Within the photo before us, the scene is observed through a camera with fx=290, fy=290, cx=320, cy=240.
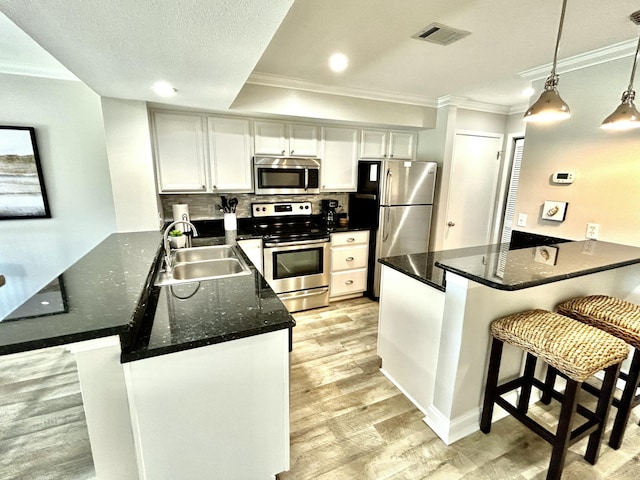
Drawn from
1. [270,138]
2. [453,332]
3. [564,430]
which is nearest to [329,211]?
[270,138]

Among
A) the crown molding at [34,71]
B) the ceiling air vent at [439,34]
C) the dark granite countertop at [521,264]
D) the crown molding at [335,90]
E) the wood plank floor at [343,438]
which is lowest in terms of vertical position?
the wood plank floor at [343,438]

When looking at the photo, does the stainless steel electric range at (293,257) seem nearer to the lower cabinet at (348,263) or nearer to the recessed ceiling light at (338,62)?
the lower cabinet at (348,263)

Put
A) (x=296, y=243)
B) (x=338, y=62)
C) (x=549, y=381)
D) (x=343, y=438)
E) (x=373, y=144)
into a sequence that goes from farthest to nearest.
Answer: (x=373, y=144) < (x=296, y=243) < (x=338, y=62) < (x=549, y=381) < (x=343, y=438)

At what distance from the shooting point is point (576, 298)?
1883 millimetres

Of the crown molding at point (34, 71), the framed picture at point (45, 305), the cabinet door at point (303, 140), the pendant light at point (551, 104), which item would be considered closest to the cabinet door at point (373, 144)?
the cabinet door at point (303, 140)

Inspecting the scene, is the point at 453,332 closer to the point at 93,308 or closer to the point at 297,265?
the point at 93,308

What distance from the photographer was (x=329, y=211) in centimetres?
374

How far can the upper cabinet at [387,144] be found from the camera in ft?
12.1

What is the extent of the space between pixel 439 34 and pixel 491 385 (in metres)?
2.24

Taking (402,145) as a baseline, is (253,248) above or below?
below

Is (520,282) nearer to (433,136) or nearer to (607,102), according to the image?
(607,102)

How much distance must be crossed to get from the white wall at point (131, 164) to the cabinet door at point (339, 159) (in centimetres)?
183

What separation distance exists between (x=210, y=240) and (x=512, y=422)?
2.71m

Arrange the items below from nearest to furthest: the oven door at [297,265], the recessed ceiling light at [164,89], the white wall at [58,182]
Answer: the recessed ceiling light at [164,89]
the white wall at [58,182]
the oven door at [297,265]
